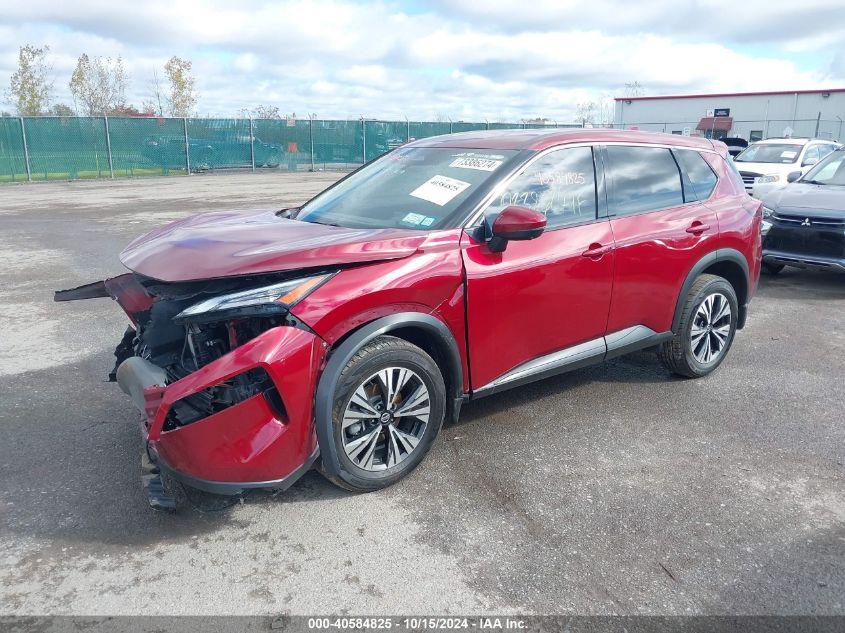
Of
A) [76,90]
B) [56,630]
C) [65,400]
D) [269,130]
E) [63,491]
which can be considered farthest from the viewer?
[76,90]

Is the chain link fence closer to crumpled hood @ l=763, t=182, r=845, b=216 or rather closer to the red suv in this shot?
crumpled hood @ l=763, t=182, r=845, b=216

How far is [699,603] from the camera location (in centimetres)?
271

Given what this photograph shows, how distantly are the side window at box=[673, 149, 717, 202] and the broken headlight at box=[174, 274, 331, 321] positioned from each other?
3100 millimetres

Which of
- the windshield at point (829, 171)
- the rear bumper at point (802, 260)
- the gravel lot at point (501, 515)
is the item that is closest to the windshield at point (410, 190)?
the gravel lot at point (501, 515)

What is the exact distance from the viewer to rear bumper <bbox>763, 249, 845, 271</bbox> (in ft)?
25.5

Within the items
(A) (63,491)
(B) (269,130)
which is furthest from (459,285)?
(B) (269,130)

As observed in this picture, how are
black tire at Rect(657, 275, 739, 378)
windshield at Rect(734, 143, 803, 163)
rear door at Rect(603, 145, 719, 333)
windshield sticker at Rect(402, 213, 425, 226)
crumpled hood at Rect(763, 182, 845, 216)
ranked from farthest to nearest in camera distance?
windshield at Rect(734, 143, 803, 163) → crumpled hood at Rect(763, 182, 845, 216) → black tire at Rect(657, 275, 739, 378) → rear door at Rect(603, 145, 719, 333) → windshield sticker at Rect(402, 213, 425, 226)

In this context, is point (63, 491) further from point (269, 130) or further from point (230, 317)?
point (269, 130)

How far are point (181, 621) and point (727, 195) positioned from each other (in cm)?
460

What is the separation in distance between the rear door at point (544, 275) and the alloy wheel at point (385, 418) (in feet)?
1.37

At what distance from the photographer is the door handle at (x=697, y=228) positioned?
4706 millimetres

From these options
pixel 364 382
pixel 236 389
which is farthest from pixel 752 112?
pixel 236 389

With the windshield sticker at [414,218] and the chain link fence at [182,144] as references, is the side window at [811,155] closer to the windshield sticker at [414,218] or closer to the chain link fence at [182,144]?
the chain link fence at [182,144]

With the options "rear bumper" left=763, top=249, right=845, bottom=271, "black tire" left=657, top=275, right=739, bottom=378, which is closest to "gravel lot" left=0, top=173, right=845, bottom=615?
"black tire" left=657, top=275, right=739, bottom=378
